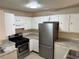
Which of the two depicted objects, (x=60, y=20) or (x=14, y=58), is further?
(x=60, y=20)

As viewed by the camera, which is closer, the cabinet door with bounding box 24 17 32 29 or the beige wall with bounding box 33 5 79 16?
the beige wall with bounding box 33 5 79 16

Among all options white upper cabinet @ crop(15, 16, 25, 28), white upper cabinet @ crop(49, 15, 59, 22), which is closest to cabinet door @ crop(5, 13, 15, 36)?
white upper cabinet @ crop(15, 16, 25, 28)

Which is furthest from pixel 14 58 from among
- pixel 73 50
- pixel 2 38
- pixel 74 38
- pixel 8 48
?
pixel 74 38

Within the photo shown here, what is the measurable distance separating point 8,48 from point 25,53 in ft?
3.99

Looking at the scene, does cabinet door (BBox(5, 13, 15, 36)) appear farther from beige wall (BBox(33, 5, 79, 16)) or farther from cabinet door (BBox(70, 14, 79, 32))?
cabinet door (BBox(70, 14, 79, 32))

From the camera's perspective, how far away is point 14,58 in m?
2.61

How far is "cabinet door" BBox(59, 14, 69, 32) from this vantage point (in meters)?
3.20

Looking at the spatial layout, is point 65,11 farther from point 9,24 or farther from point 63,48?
point 9,24

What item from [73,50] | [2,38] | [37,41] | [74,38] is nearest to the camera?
[73,50]

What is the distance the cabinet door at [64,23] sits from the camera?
3.20 meters

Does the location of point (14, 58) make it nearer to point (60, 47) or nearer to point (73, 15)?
point (60, 47)

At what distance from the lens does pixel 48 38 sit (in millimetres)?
3389

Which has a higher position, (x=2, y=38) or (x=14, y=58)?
(x=2, y=38)

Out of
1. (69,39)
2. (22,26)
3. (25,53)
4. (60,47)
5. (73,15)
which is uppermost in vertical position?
(73,15)
